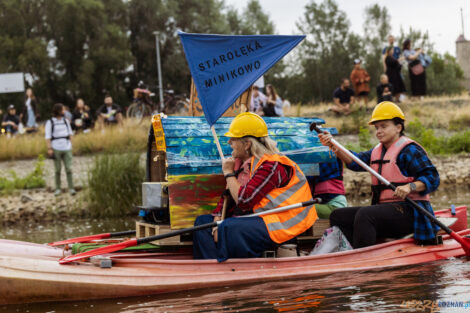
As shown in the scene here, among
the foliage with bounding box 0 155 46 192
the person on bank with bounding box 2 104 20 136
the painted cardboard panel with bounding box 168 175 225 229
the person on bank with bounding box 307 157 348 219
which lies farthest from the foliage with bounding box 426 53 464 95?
the painted cardboard panel with bounding box 168 175 225 229

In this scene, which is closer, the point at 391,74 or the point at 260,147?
the point at 260,147

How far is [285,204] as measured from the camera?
6496 millimetres

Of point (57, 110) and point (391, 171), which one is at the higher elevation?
point (57, 110)

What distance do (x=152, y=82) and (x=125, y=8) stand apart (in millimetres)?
4708

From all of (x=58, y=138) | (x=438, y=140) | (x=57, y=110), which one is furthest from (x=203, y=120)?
(x=438, y=140)

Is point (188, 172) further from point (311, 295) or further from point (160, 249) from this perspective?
point (311, 295)

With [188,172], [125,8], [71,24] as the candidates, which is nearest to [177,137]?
[188,172]

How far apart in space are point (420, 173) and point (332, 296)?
1623 mm

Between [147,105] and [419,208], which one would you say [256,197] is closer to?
[419,208]

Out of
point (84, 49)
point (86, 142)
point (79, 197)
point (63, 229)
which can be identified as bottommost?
point (63, 229)

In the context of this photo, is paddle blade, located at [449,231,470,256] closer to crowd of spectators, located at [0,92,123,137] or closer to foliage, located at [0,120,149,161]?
foliage, located at [0,120,149,161]

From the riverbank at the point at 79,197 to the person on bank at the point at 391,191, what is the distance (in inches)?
237

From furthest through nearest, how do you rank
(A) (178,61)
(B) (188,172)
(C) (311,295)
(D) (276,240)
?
(A) (178,61) → (B) (188,172) → (D) (276,240) → (C) (311,295)

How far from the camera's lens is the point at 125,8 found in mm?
40875
